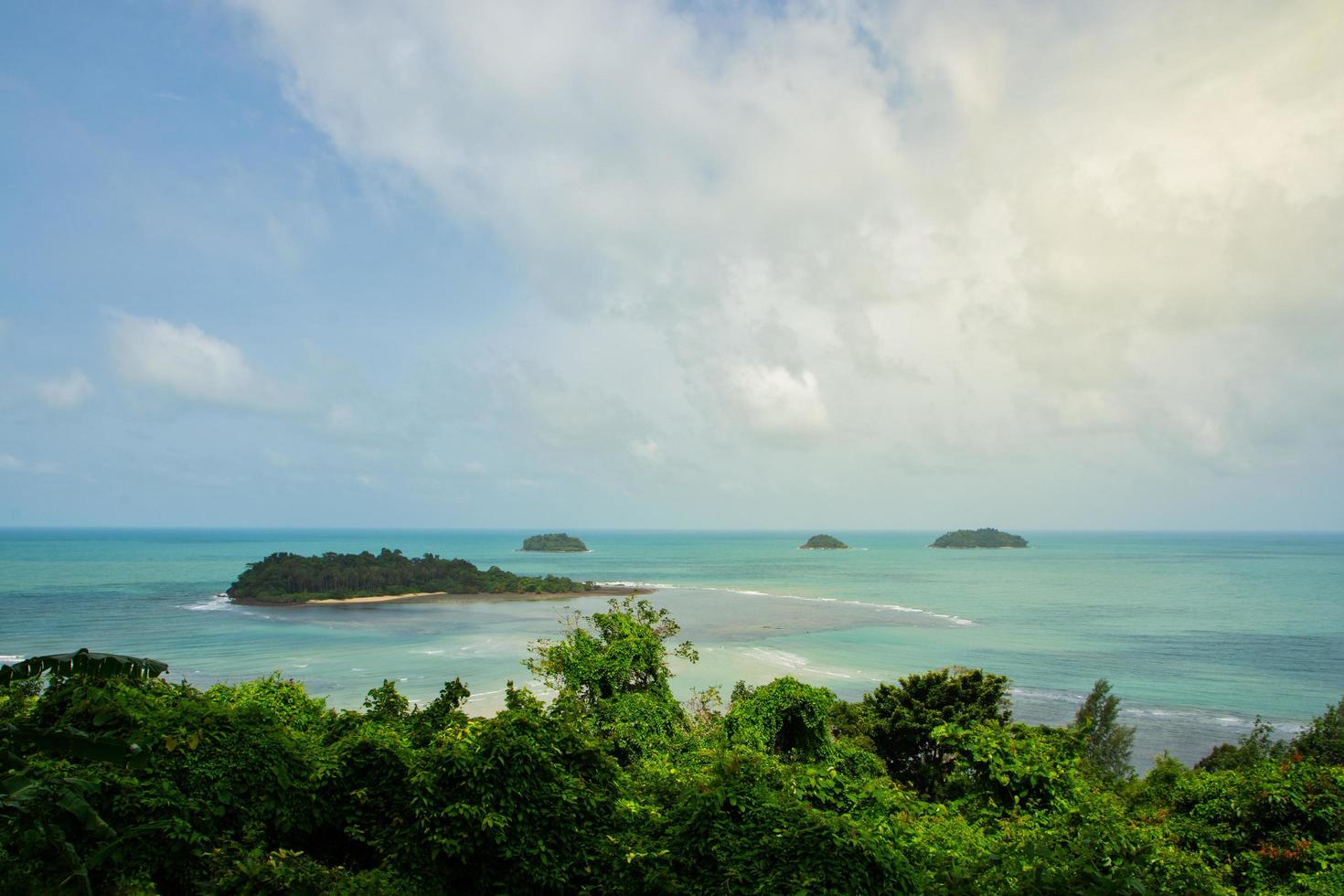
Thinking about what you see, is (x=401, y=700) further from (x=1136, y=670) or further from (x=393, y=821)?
(x=1136, y=670)

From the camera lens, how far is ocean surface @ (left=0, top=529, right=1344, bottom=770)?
31188 mm

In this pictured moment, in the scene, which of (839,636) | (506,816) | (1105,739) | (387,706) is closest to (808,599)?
(839,636)

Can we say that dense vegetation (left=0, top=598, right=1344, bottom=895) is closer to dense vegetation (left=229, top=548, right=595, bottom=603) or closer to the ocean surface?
the ocean surface

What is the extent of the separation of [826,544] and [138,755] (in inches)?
7548

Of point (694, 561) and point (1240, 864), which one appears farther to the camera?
point (694, 561)

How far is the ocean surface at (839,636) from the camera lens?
3119cm

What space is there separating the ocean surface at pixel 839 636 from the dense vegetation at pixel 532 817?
17137 millimetres

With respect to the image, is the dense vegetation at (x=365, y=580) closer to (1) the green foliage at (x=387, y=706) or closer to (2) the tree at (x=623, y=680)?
(2) the tree at (x=623, y=680)

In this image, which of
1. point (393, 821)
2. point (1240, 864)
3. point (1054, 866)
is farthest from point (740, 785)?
point (1240, 864)

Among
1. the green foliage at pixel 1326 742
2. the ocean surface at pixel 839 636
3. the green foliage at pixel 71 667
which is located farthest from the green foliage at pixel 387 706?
the green foliage at pixel 1326 742

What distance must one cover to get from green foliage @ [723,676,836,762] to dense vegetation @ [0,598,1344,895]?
337 cm

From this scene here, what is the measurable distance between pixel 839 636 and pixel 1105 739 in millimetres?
22643

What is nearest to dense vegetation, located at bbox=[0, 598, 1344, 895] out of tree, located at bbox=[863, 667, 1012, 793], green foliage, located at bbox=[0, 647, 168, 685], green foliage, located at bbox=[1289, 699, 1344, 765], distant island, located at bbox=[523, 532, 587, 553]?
green foliage, located at bbox=[0, 647, 168, 685]

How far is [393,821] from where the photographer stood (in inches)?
283
